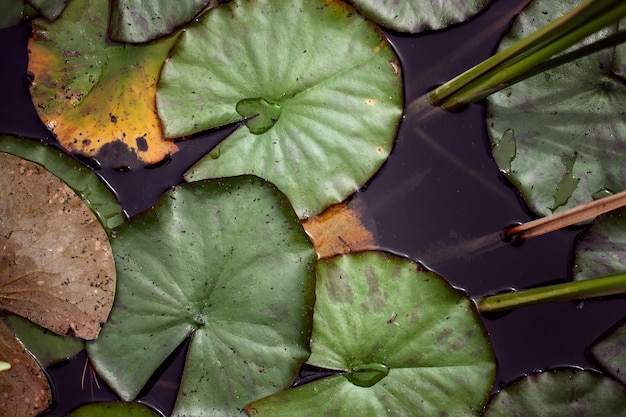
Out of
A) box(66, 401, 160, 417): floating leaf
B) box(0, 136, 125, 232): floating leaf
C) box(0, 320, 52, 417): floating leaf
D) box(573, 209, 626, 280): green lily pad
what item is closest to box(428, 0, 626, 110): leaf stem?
box(573, 209, 626, 280): green lily pad

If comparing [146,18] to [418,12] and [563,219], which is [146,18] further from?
[563,219]

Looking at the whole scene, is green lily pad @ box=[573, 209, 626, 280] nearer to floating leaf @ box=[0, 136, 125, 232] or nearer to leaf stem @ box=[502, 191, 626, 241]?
leaf stem @ box=[502, 191, 626, 241]

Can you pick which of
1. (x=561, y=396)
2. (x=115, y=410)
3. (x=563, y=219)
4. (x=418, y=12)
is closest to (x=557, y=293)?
(x=563, y=219)

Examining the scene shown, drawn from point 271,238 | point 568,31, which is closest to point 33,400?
point 271,238

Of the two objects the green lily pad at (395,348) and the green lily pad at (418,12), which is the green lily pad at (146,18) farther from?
the green lily pad at (395,348)

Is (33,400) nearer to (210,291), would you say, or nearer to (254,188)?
(210,291)
